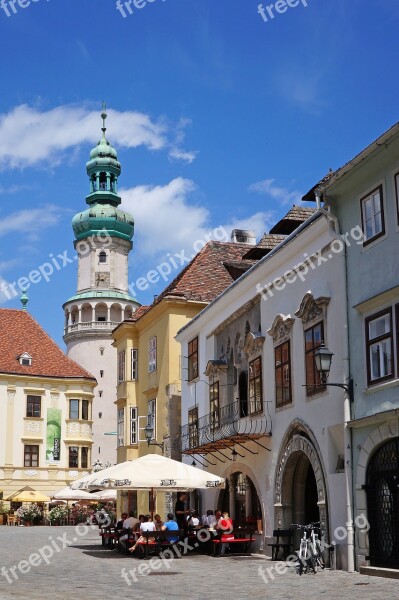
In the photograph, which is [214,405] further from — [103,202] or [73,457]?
[103,202]

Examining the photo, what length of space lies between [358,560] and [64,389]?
162 ft

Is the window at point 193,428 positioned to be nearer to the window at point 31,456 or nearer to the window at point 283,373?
the window at point 283,373

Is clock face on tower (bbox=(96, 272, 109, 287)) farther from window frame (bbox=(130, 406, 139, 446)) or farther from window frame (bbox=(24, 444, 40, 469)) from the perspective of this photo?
window frame (bbox=(130, 406, 139, 446))

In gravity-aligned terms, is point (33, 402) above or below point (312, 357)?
above

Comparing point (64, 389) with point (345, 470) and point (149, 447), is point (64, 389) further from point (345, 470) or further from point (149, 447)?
A: point (345, 470)

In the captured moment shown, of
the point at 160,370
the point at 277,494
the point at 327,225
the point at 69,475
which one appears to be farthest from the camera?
the point at 69,475

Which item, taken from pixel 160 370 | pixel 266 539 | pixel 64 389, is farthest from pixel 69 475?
pixel 266 539

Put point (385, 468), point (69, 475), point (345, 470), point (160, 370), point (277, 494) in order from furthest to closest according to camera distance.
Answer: point (69, 475) → point (160, 370) → point (277, 494) → point (345, 470) → point (385, 468)

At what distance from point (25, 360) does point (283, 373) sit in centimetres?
4462

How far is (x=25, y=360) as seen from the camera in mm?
65750

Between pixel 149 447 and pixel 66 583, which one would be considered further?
pixel 149 447

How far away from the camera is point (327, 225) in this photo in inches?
815

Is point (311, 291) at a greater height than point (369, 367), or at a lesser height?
greater

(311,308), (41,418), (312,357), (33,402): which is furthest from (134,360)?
(33,402)
